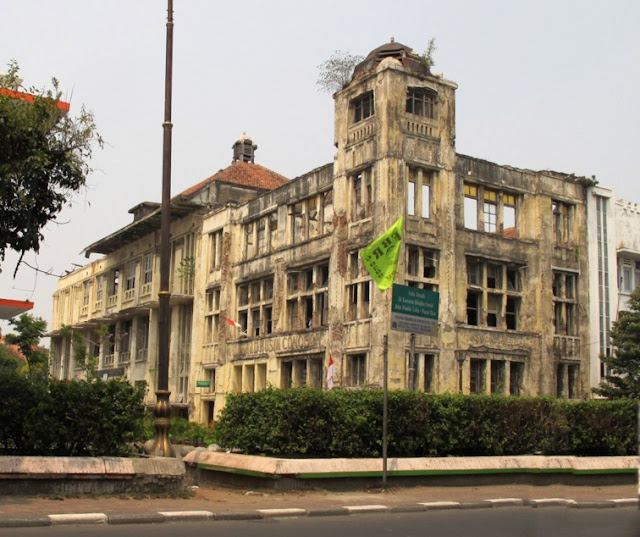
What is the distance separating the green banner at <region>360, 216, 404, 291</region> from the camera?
21.2 m

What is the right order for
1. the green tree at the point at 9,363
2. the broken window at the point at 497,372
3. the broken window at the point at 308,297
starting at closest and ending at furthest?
1. the green tree at the point at 9,363
2. the broken window at the point at 497,372
3. the broken window at the point at 308,297

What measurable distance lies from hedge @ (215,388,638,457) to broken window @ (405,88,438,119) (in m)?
13.9

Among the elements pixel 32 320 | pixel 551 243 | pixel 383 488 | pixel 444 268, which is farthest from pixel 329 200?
pixel 32 320

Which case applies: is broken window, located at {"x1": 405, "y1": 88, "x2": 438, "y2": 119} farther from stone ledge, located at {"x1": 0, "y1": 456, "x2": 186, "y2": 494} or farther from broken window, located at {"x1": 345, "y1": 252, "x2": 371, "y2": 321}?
stone ledge, located at {"x1": 0, "y1": 456, "x2": 186, "y2": 494}

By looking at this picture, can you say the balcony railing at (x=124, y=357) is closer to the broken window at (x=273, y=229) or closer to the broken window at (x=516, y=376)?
the broken window at (x=273, y=229)

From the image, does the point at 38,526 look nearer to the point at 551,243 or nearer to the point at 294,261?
the point at 294,261

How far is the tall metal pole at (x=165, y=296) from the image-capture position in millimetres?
15422

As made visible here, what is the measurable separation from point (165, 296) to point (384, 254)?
702 cm

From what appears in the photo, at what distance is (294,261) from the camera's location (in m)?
34.0

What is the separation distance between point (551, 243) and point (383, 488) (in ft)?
65.4

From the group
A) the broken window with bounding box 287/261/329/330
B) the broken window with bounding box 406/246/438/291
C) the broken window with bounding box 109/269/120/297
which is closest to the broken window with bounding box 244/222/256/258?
the broken window with bounding box 287/261/329/330

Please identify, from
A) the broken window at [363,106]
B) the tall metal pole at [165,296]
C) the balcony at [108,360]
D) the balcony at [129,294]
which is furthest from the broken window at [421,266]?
the balcony at [108,360]

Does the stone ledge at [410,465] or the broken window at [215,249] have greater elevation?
the broken window at [215,249]

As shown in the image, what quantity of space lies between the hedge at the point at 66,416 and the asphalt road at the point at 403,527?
3.36m
